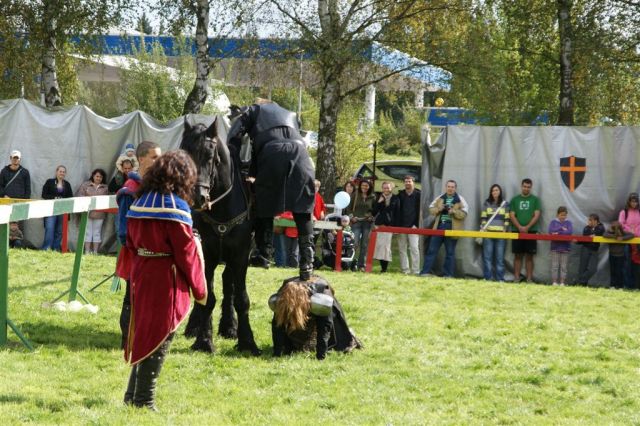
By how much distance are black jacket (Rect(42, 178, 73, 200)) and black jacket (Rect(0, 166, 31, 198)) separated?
39 cm

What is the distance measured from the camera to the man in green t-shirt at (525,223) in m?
16.5

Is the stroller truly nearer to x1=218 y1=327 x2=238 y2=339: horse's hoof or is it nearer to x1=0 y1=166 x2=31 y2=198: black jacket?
x1=0 y1=166 x2=31 y2=198: black jacket

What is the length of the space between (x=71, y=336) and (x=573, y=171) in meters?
10.5

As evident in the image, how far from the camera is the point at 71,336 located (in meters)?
8.94

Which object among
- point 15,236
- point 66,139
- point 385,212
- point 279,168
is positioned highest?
point 66,139

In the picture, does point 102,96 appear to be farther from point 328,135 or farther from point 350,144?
point 328,135

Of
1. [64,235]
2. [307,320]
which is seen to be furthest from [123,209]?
[64,235]

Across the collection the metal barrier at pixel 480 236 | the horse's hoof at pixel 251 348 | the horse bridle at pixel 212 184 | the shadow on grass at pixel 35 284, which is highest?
the horse bridle at pixel 212 184

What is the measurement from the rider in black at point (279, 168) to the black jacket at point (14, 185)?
990cm

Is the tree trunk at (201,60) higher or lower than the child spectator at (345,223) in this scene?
higher

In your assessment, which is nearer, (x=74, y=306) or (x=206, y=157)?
(x=206, y=157)

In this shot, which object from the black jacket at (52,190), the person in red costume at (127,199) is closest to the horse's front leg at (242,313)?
the person in red costume at (127,199)

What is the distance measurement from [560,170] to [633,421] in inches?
410

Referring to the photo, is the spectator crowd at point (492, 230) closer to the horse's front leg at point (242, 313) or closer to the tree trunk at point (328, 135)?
the tree trunk at point (328, 135)
